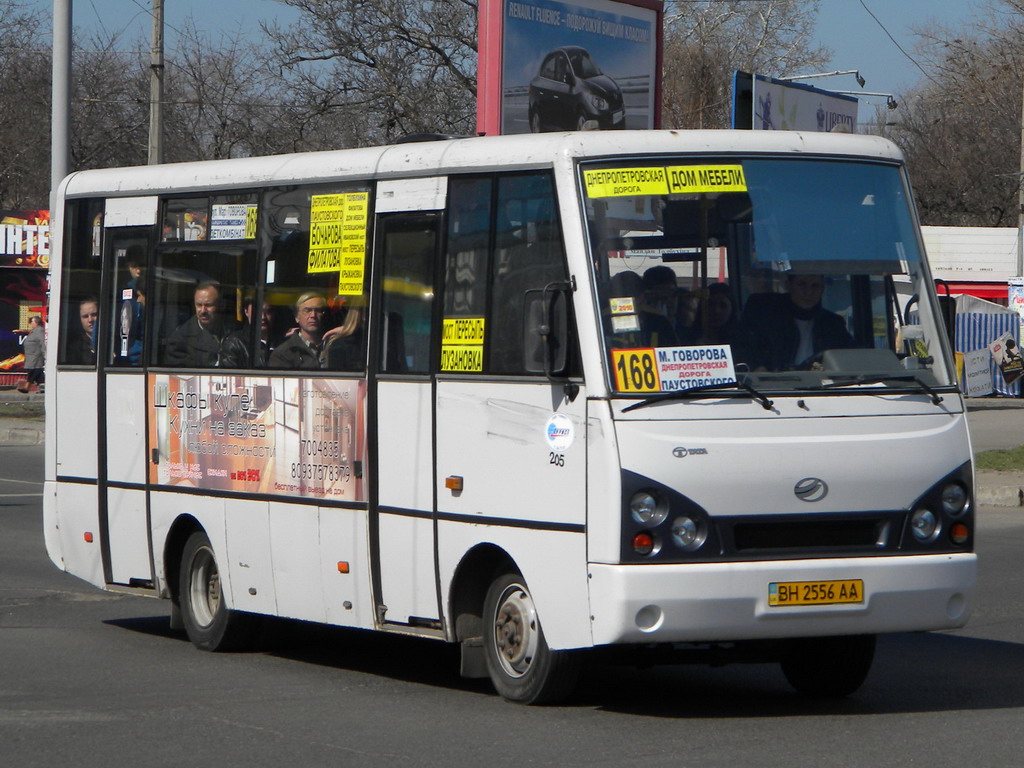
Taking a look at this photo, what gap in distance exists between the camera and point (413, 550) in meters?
8.14

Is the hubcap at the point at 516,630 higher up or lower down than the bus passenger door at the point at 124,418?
lower down

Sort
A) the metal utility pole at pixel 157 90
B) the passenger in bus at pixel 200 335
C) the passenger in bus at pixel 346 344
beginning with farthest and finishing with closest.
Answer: the metal utility pole at pixel 157 90
the passenger in bus at pixel 200 335
the passenger in bus at pixel 346 344

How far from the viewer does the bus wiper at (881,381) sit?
741 centimetres

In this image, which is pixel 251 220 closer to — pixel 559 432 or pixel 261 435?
pixel 261 435

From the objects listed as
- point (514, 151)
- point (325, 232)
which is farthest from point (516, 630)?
point (325, 232)

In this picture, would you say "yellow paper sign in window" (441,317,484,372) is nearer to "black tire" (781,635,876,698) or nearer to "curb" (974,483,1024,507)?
"black tire" (781,635,876,698)

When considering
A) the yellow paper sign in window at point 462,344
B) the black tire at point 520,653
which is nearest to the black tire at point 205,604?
the black tire at point 520,653

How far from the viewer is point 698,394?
7.14 metres

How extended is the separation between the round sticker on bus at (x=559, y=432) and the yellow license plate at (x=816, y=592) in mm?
1019

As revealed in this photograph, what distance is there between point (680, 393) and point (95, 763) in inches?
107

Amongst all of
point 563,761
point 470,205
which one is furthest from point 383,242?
point 563,761

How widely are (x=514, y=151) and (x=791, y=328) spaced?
56.9 inches

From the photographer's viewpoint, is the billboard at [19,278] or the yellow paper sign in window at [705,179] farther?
the billboard at [19,278]

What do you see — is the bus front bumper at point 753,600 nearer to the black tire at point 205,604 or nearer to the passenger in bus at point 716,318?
the passenger in bus at point 716,318
